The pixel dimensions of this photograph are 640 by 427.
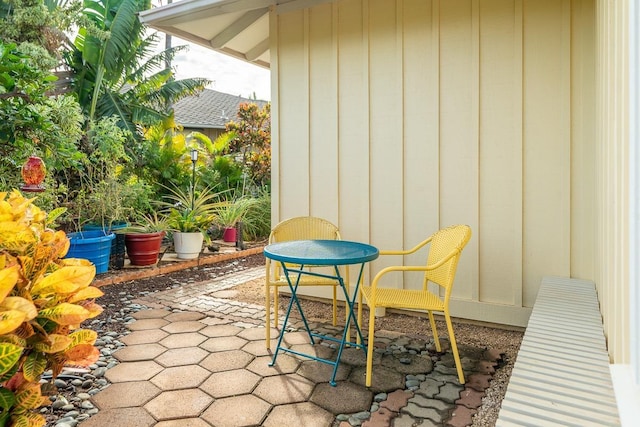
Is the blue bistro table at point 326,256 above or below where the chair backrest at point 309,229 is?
below

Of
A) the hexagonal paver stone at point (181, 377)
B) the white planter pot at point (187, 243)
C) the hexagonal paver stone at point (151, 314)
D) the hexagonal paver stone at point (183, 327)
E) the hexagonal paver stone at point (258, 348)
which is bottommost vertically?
the hexagonal paver stone at point (181, 377)

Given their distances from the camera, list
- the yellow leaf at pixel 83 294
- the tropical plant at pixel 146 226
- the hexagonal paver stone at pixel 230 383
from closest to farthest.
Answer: the yellow leaf at pixel 83 294 < the hexagonal paver stone at pixel 230 383 < the tropical plant at pixel 146 226

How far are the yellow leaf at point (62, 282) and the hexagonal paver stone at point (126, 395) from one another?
145 cm

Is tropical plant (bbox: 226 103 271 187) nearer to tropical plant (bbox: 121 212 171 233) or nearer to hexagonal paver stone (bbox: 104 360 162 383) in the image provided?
tropical plant (bbox: 121 212 171 233)

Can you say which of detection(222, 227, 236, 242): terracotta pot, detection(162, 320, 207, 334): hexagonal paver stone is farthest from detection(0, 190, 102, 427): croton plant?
detection(222, 227, 236, 242): terracotta pot

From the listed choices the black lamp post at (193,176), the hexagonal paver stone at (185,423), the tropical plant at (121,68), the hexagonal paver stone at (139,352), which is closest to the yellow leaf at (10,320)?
the hexagonal paver stone at (185,423)

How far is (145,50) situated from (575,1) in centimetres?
937

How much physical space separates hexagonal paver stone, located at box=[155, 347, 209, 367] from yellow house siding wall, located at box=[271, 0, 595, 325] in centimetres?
181

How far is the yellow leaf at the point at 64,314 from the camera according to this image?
108 cm

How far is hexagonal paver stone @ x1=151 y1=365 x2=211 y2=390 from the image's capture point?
251 cm

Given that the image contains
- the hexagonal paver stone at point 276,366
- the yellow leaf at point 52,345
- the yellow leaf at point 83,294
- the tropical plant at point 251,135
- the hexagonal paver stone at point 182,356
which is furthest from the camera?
the tropical plant at point 251,135

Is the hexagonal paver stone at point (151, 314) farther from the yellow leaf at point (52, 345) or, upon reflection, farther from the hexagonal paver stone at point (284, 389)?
the yellow leaf at point (52, 345)

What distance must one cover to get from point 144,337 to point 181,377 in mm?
865

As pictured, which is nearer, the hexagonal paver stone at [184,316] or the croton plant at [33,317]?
the croton plant at [33,317]
